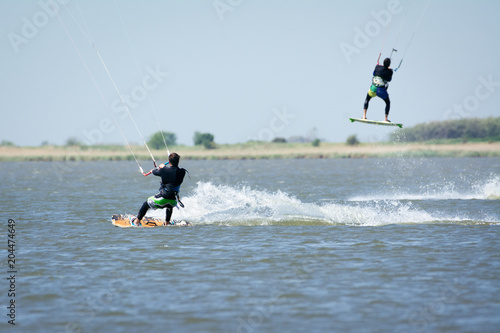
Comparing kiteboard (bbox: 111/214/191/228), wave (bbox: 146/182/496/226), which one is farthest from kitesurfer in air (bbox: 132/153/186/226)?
wave (bbox: 146/182/496/226)

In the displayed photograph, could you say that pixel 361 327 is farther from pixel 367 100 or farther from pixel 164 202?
pixel 367 100

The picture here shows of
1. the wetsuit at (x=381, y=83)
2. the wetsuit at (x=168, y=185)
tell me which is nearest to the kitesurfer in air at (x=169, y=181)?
the wetsuit at (x=168, y=185)

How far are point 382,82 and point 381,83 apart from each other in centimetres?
4

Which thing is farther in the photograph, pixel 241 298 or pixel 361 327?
pixel 241 298

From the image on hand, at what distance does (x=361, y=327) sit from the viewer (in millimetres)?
8180

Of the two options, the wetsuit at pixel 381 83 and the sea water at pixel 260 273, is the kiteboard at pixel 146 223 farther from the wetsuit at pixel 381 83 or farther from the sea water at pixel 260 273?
the wetsuit at pixel 381 83

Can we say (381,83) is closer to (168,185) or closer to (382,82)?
(382,82)

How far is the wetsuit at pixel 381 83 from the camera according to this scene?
17.7 metres

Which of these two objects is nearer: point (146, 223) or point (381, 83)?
point (146, 223)

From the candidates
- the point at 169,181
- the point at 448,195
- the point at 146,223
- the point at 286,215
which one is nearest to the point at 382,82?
the point at 286,215

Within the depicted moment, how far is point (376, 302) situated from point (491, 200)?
17387mm

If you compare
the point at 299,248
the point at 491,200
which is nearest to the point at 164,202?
the point at 299,248

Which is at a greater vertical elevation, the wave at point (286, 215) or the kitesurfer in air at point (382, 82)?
the kitesurfer in air at point (382, 82)

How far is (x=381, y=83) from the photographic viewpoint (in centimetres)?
1794
